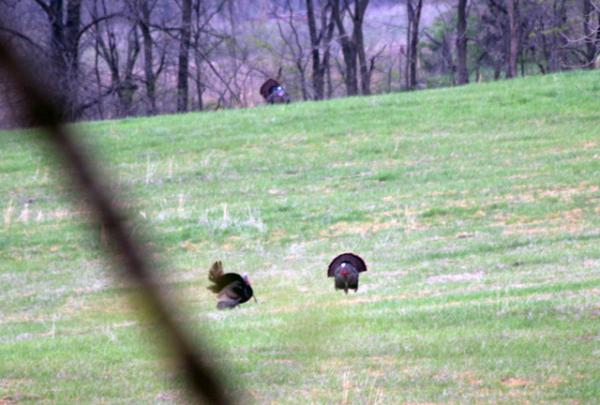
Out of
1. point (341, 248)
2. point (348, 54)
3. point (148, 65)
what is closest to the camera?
point (341, 248)

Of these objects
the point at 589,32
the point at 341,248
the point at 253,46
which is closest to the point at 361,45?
the point at 253,46

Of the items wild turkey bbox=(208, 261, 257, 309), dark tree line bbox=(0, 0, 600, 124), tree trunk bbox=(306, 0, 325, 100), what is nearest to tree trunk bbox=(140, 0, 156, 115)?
dark tree line bbox=(0, 0, 600, 124)

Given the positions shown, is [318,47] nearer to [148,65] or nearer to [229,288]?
[148,65]

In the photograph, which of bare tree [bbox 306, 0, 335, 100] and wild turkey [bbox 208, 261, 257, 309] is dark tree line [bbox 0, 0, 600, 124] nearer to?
bare tree [bbox 306, 0, 335, 100]

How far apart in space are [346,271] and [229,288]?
1137mm

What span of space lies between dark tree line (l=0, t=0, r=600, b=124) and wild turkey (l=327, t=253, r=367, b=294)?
58.0 ft

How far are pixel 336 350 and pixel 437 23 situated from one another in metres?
43.3

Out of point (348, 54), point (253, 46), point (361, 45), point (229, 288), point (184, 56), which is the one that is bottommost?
point (229, 288)

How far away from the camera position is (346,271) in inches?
402

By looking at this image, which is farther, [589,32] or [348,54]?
[348,54]

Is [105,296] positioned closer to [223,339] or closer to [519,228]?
[223,339]

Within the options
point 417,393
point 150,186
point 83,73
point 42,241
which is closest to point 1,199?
point 150,186

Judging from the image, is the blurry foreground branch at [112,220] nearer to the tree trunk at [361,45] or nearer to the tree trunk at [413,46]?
the tree trunk at [361,45]

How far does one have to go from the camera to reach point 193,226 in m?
15.9
